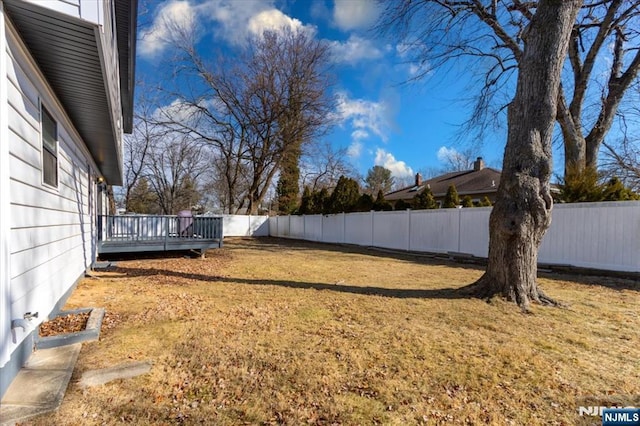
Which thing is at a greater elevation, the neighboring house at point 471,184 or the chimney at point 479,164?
the chimney at point 479,164

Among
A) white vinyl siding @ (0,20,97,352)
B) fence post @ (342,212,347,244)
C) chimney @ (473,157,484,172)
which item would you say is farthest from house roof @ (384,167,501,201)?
white vinyl siding @ (0,20,97,352)

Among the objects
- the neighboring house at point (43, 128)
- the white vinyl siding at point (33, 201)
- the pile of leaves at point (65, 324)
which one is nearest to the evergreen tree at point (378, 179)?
the neighboring house at point (43, 128)

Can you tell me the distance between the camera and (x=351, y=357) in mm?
3027

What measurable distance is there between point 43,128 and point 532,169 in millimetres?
6495

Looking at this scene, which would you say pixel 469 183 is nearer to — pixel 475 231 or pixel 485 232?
pixel 475 231

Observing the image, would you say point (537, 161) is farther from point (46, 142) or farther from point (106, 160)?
point (106, 160)

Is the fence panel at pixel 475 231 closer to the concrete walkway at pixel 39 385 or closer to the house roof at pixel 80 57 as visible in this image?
the house roof at pixel 80 57

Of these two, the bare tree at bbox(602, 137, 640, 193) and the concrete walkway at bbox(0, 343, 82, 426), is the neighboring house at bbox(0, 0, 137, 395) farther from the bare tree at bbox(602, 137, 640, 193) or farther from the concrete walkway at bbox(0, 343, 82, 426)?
the bare tree at bbox(602, 137, 640, 193)

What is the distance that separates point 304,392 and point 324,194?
655 inches

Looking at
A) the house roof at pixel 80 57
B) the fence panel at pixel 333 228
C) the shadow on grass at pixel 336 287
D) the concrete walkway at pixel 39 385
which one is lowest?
the shadow on grass at pixel 336 287

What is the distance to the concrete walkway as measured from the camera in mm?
2080

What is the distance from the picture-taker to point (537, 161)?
4.72 meters

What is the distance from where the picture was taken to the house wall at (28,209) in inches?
95.1

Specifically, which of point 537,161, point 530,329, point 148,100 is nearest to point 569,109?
point 537,161
